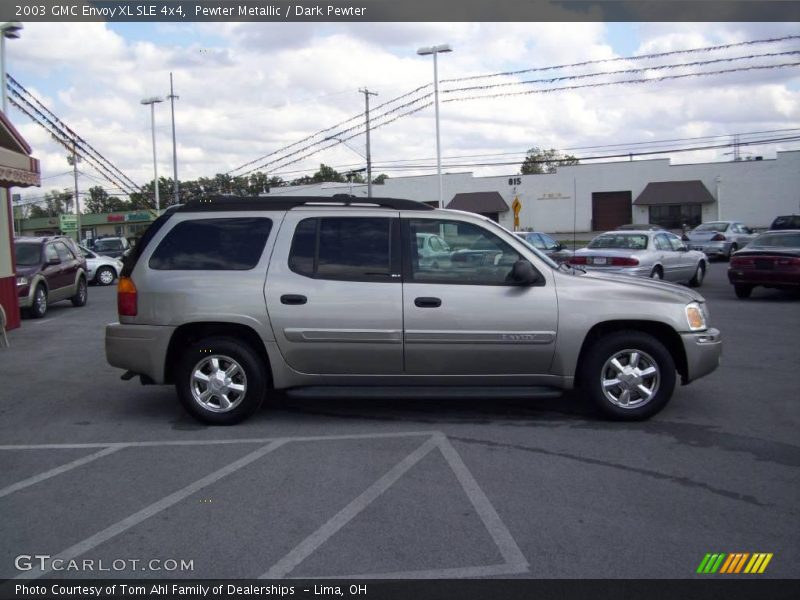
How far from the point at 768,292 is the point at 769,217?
117 ft

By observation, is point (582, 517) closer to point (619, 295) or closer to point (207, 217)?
point (619, 295)

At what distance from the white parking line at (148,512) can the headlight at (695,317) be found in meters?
3.72

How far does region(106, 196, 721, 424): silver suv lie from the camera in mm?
6969

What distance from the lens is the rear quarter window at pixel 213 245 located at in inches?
282

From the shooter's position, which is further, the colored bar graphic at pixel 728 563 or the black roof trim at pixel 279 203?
the black roof trim at pixel 279 203

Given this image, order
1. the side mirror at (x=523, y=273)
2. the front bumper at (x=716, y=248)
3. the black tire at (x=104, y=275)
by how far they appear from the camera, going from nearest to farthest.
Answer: the side mirror at (x=523, y=273) → the black tire at (x=104, y=275) → the front bumper at (x=716, y=248)

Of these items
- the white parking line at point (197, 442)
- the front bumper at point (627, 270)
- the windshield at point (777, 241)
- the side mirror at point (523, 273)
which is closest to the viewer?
the white parking line at point (197, 442)

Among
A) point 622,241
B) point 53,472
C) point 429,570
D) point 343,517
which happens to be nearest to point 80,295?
point 622,241

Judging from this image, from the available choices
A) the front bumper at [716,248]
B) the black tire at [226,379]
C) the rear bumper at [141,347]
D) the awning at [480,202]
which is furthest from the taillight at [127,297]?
the awning at [480,202]

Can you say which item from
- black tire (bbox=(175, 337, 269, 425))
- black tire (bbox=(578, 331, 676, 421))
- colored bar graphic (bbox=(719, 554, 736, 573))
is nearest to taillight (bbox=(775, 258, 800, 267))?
black tire (bbox=(578, 331, 676, 421))

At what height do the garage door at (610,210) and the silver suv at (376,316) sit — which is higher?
the garage door at (610,210)

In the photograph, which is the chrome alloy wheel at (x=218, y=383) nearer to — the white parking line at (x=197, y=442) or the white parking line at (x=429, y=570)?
the white parking line at (x=197, y=442)

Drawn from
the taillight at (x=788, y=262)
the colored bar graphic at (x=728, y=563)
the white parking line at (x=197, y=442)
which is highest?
the taillight at (x=788, y=262)

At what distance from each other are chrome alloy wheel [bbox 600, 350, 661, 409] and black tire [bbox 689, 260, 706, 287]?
14.3m
